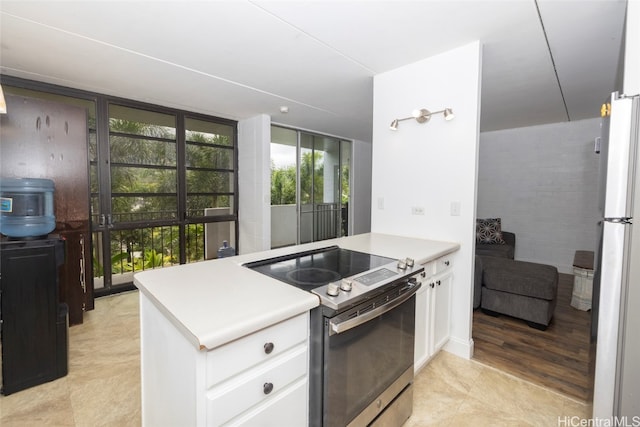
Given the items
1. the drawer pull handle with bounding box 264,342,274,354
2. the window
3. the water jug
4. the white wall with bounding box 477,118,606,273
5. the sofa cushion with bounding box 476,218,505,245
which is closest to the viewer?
the drawer pull handle with bounding box 264,342,274,354

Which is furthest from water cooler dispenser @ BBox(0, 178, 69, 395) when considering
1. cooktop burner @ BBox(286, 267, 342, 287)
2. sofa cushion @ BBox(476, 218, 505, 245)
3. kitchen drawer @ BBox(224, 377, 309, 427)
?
sofa cushion @ BBox(476, 218, 505, 245)

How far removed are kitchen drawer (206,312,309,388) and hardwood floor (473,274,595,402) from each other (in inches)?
68.7

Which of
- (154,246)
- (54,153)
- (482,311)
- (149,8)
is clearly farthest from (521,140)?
(54,153)

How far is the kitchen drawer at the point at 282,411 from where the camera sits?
2.97ft

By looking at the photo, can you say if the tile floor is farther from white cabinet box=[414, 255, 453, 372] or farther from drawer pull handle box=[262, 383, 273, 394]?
drawer pull handle box=[262, 383, 273, 394]

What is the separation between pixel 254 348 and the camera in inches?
35.8

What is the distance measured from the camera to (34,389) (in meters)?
1.83

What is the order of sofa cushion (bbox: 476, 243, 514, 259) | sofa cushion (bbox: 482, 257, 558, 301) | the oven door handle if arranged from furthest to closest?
sofa cushion (bbox: 476, 243, 514, 259) < sofa cushion (bbox: 482, 257, 558, 301) < the oven door handle

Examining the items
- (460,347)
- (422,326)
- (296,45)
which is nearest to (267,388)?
(422,326)

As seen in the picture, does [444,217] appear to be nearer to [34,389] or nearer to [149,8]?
[149,8]

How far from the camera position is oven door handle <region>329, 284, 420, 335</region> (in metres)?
1.05

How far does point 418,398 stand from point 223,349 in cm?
148

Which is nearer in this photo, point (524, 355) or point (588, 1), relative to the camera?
point (588, 1)

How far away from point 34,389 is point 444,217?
307 centimetres
